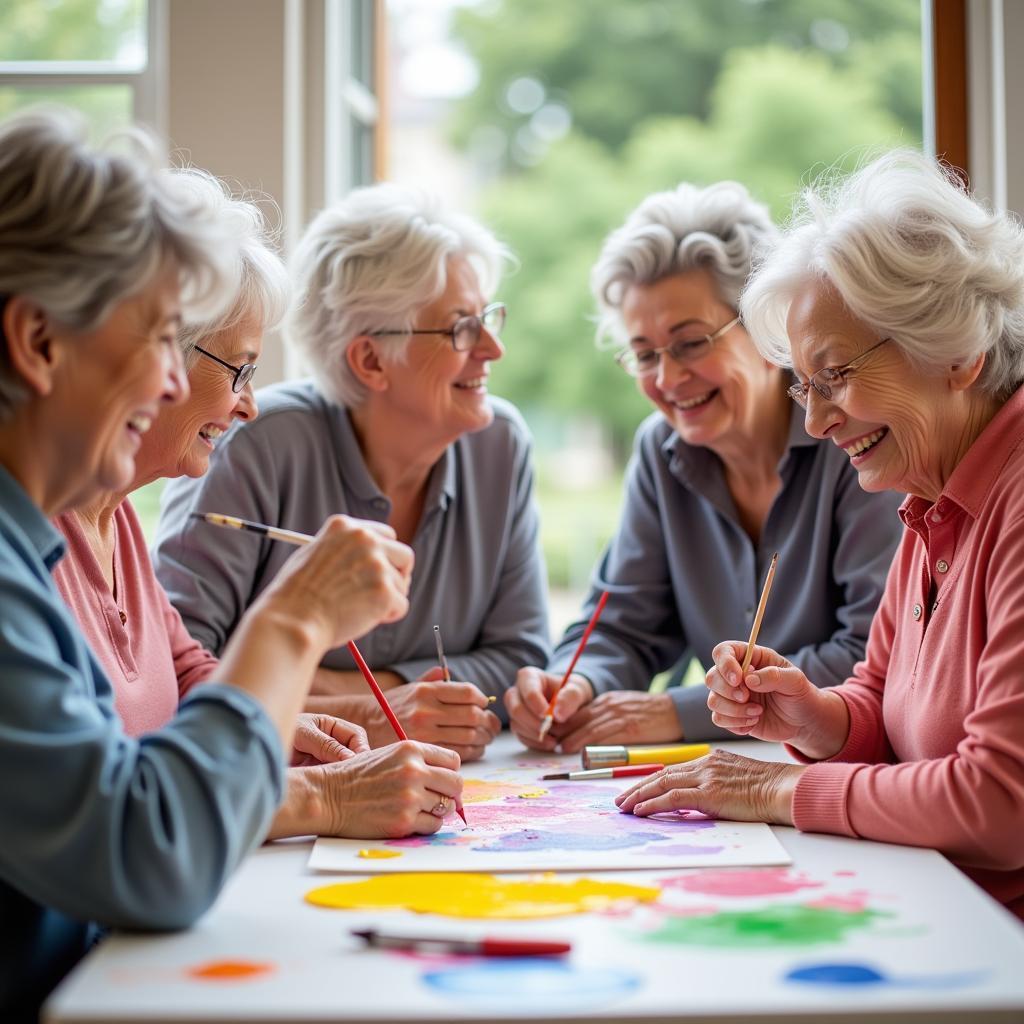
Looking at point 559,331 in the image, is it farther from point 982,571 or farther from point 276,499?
point 982,571

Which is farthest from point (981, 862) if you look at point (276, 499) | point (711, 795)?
point (276, 499)

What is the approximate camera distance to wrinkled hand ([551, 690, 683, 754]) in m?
2.10

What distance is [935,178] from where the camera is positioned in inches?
68.6

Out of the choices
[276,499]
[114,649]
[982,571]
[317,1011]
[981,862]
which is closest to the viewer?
[317,1011]

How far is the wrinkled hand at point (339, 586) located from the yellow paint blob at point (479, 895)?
0.84 feet

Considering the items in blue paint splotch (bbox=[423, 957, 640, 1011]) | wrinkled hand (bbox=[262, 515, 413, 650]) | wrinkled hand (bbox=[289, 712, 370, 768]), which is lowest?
wrinkled hand (bbox=[289, 712, 370, 768])

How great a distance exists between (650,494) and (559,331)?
31.7 ft

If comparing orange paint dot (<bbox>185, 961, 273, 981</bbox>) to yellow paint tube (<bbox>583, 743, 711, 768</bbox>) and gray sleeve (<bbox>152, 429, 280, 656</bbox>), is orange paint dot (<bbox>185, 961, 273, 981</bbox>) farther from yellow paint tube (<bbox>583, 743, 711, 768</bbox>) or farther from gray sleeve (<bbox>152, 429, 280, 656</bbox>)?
gray sleeve (<bbox>152, 429, 280, 656</bbox>)

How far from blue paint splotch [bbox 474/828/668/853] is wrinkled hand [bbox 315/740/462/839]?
0.29 feet

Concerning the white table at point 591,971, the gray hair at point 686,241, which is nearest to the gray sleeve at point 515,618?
the gray hair at point 686,241

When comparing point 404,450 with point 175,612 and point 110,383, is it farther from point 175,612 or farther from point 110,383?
point 110,383

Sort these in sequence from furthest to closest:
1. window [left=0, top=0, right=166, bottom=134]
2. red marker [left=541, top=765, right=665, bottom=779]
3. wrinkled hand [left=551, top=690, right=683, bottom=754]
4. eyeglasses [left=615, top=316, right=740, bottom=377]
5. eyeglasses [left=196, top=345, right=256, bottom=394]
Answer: window [left=0, top=0, right=166, bottom=134], eyeglasses [left=615, top=316, right=740, bottom=377], wrinkled hand [left=551, top=690, right=683, bottom=754], eyeglasses [left=196, top=345, right=256, bottom=394], red marker [left=541, top=765, right=665, bottom=779]

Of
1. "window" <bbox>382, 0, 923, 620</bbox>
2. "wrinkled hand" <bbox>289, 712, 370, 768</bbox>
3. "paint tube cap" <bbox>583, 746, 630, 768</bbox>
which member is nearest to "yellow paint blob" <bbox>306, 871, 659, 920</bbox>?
"wrinkled hand" <bbox>289, 712, 370, 768</bbox>

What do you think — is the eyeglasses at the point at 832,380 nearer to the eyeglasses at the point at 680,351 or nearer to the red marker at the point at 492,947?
the eyeglasses at the point at 680,351
